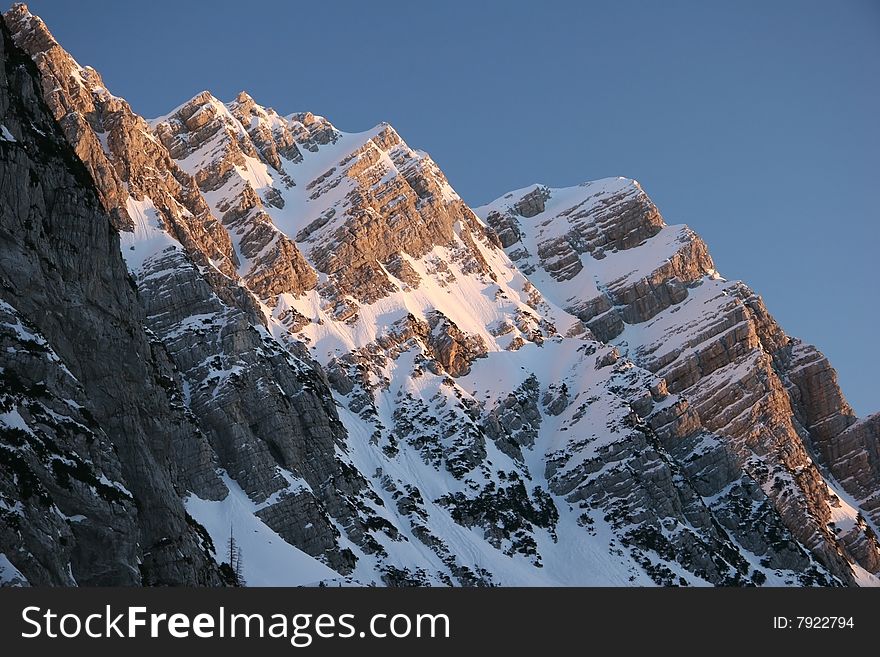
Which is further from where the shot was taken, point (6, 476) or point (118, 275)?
point (118, 275)

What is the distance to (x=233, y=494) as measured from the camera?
16888 cm

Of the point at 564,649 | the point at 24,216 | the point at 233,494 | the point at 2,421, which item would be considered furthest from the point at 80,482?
the point at 233,494

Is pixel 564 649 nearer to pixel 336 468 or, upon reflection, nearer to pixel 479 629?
pixel 479 629

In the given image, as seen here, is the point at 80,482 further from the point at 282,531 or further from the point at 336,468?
the point at 336,468

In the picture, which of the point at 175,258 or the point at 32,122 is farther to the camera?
the point at 175,258

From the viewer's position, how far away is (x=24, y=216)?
117875 mm

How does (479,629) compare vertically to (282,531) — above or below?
below

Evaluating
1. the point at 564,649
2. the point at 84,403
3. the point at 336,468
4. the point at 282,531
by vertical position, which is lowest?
the point at 564,649

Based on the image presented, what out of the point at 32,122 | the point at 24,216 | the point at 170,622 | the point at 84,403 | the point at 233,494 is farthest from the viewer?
the point at 233,494

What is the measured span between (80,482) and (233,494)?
68.6 meters

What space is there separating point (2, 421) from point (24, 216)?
27.9 meters

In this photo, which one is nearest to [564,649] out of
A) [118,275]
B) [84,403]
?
[84,403]

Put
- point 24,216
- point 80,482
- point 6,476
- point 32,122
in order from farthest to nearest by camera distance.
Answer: point 32,122, point 24,216, point 80,482, point 6,476

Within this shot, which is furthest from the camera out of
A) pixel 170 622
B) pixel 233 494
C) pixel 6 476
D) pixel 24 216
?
pixel 233 494
